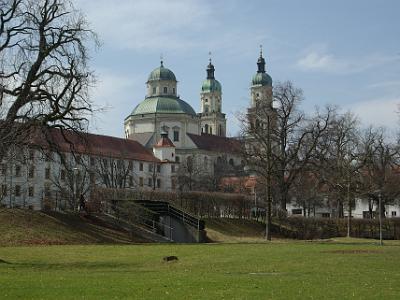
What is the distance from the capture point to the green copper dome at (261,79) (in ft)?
532

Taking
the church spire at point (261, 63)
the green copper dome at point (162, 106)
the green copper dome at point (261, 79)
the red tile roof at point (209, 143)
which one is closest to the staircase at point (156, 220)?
the red tile roof at point (209, 143)

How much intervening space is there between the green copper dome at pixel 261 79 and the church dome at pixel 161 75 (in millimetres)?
25931

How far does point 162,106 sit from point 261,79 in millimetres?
33936

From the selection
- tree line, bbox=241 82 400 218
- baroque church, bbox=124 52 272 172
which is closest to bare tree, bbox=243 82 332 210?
tree line, bbox=241 82 400 218

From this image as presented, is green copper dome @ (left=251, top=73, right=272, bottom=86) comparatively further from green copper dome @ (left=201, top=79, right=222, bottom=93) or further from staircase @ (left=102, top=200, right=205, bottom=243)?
staircase @ (left=102, top=200, right=205, bottom=243)

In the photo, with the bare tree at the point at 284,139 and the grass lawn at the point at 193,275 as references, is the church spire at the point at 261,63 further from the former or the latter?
the grass lawn at the point at 193,275

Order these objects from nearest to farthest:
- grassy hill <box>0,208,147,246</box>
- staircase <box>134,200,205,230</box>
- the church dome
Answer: grassy hill <box>0,208,147,246</box>
staircase <box>134,200,205,230</box>
the church dome

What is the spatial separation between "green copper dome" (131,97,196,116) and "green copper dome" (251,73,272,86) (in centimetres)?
2673

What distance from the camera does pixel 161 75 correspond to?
144 m

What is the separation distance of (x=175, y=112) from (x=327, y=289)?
125 m

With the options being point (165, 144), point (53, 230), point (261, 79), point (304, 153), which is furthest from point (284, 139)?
point (261, 79)

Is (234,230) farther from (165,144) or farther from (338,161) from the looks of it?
(165,144)

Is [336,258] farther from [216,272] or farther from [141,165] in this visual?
[141,165]

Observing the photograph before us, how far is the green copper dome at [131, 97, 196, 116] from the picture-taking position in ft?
452
